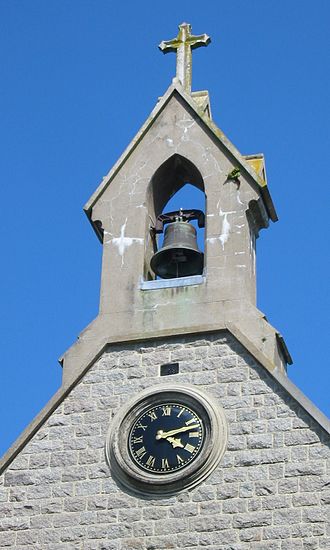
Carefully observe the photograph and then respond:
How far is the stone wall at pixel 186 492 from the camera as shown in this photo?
21969 mm

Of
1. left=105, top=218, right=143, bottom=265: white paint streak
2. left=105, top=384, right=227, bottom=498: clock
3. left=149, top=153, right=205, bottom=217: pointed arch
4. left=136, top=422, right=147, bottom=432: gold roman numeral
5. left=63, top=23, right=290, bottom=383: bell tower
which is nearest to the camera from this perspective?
left=105, top=384, right=227, bottom=498: clock

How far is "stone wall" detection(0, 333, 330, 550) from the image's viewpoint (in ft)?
72.1

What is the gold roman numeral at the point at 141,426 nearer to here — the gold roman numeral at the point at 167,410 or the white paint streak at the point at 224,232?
the gold roman numeral at the point at 167,410

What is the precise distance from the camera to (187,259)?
83.8 feet

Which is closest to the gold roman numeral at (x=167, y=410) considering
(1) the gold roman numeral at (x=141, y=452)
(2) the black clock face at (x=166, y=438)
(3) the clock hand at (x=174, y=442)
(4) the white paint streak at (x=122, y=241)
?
(2) the black clock face at (x=166, y=438)

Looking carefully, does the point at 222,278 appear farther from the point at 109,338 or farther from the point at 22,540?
the point at 22,540

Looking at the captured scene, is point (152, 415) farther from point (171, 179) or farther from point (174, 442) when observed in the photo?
point (171, 179)

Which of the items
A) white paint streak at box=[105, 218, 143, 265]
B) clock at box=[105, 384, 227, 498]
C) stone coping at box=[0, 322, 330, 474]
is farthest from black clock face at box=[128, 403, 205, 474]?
white paint streak at box=[105, 218, 143, 265]

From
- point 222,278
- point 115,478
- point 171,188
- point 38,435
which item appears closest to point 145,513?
point 115,478

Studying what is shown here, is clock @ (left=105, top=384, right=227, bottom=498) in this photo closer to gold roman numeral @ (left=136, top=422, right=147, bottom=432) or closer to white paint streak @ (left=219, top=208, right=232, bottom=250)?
gold roman numeral @ (left=136, top=422, right=147, bottom=432)

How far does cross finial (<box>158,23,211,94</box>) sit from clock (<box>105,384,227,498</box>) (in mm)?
6154

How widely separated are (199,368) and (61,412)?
6.88 ft

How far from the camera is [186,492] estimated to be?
2248 cm

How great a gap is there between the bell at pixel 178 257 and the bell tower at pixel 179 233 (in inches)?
0.6
